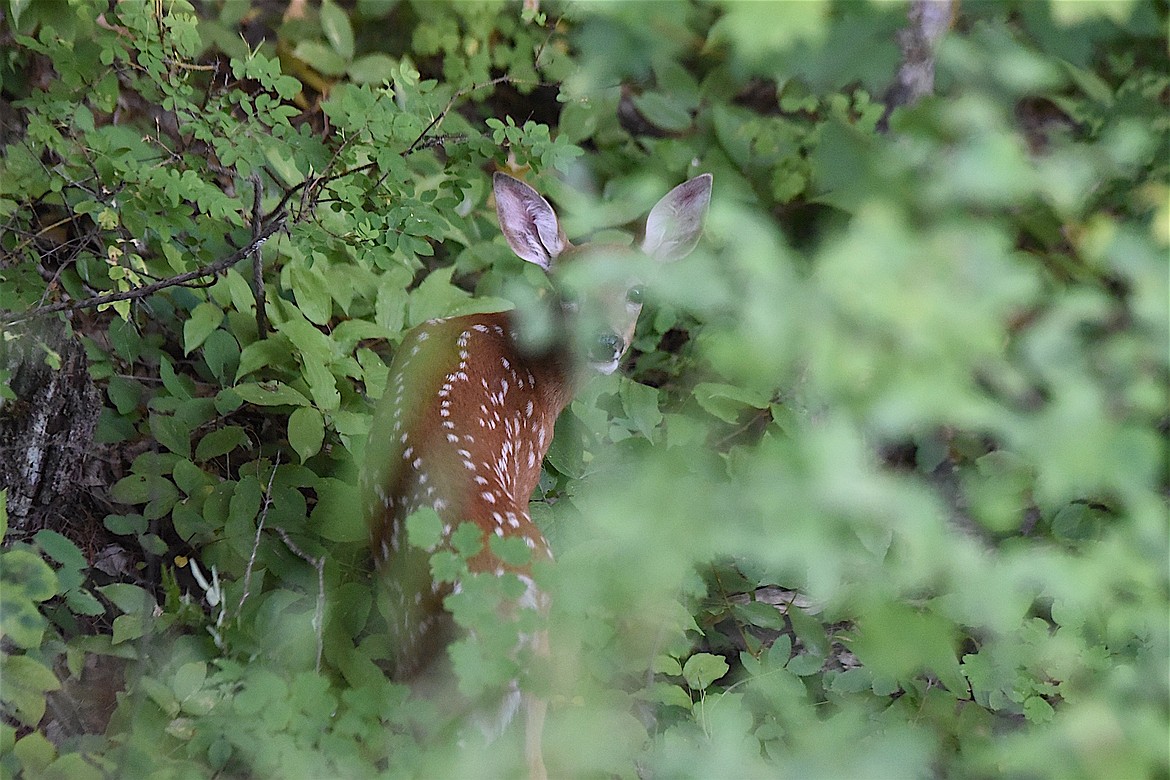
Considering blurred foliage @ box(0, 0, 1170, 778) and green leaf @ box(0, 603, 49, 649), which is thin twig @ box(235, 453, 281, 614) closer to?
blurred foliage @ box(0, 0, 1170, 778)

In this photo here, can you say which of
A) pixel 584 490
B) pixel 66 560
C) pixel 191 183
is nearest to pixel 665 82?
pixel 584 490

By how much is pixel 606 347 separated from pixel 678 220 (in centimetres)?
46

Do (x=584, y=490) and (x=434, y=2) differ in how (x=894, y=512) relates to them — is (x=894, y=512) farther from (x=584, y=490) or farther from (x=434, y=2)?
(x=434, y=2)

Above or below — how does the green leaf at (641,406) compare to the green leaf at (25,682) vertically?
below

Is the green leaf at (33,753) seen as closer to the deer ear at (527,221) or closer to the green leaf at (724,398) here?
the deer ear at (527,221)

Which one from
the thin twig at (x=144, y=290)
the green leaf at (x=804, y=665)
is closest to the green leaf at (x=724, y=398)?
the green leaf at (x=804, y=665)

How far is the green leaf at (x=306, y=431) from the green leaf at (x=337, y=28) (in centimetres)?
222

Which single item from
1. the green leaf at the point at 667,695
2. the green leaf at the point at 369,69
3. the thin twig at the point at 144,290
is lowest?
the green leaf at the point at 667,695

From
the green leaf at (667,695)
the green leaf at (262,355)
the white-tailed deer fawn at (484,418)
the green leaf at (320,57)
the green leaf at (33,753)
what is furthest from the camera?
the green leaf at (320,57)

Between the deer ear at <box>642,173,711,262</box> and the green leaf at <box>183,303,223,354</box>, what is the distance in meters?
1.31

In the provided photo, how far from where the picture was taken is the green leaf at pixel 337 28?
4039 millimetres

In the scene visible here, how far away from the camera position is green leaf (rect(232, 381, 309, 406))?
248 centimetres

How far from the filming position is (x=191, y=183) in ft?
7.27

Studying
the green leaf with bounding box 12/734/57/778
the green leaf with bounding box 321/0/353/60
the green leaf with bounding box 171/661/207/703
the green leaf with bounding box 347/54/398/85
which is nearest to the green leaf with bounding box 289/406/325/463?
the green leaf with bounding box 171/661/207/703
